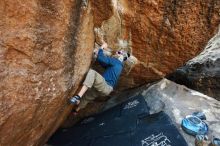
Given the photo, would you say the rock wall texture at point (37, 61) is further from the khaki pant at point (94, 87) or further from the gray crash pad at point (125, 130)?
the gray crash pad at point (125, 130)

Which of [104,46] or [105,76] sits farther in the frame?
[105,76]

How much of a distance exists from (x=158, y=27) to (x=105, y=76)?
1.19m

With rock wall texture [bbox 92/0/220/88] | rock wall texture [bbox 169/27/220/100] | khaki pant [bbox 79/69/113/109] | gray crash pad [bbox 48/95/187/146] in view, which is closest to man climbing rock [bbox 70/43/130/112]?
khaki pant [bbox 79/69/113/109]

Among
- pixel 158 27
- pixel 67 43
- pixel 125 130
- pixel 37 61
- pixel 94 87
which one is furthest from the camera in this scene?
pixel 94 87

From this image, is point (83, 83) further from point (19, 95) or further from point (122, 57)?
point (19, 95)

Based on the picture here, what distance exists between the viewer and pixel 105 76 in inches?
245

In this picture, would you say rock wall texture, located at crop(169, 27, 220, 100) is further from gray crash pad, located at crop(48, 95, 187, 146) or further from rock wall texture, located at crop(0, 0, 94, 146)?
rock wall texture, located at crop(0, 0, 94, 146)

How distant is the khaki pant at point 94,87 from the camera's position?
5.77m

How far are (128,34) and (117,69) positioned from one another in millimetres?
609

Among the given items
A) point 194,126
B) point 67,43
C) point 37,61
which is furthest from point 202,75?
point 37,61

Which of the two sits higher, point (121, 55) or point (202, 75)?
point (121, 55)

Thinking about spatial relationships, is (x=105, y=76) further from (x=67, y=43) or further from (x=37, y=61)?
(x=37, y=61)

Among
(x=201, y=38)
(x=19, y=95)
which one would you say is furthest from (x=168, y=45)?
(x=19, y=95)

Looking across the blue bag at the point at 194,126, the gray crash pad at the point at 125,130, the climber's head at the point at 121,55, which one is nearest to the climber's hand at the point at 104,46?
the climber's head at the point at 121,55
